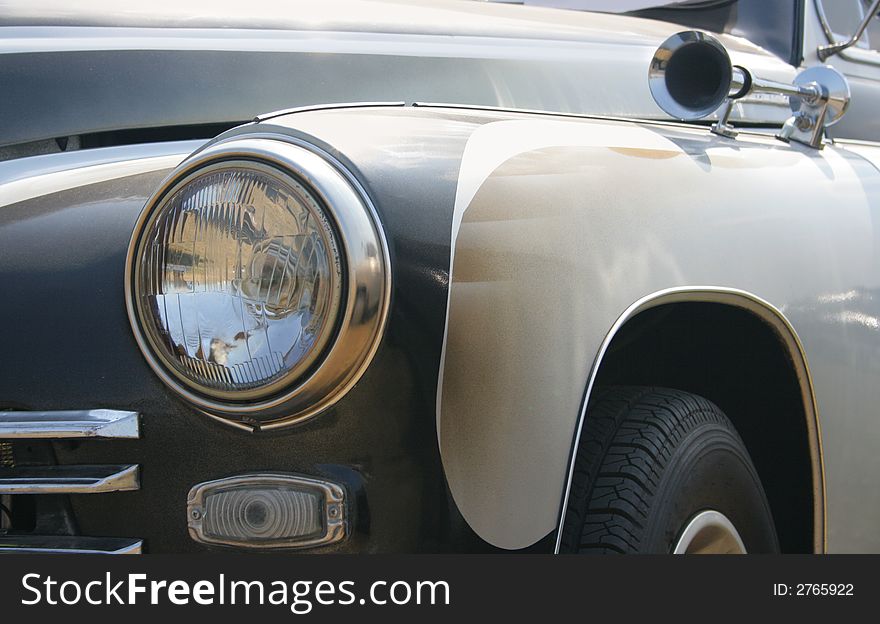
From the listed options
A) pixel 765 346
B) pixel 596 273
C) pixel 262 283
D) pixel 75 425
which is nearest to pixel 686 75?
pixel 765 346

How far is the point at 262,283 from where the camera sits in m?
1.14

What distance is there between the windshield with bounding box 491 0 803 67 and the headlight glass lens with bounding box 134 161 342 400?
152cm

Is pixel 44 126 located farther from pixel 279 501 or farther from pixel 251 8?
pixel 279 501

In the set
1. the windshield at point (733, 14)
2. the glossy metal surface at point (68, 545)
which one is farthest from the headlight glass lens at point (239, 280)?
the windshield at point (733, 14)

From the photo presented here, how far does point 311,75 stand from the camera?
1842 mm

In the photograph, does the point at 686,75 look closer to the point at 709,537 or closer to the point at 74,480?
the point at 709,537

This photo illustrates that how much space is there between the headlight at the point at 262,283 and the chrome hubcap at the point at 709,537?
545 millimetres

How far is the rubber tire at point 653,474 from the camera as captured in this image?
1336 millimetres

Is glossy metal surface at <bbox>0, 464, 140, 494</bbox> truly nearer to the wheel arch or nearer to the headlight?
the headlight

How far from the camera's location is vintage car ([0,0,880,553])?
3.79 ft

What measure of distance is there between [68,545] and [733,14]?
1951 millimetres

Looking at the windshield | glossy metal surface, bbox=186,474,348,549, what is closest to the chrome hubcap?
glossy metal surface, bbox=186,474,348,549

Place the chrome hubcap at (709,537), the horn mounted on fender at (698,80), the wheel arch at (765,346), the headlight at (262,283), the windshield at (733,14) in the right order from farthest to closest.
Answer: the windshield at (733,14)
the horn mounted on fender at (698,80)
the chrome hubcap at (709,537)
the wheel arch at (765,346)
the headlight at (262,283)

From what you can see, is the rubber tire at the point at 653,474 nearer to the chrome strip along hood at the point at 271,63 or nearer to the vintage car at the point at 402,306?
the vintage car at the point at 402,306
